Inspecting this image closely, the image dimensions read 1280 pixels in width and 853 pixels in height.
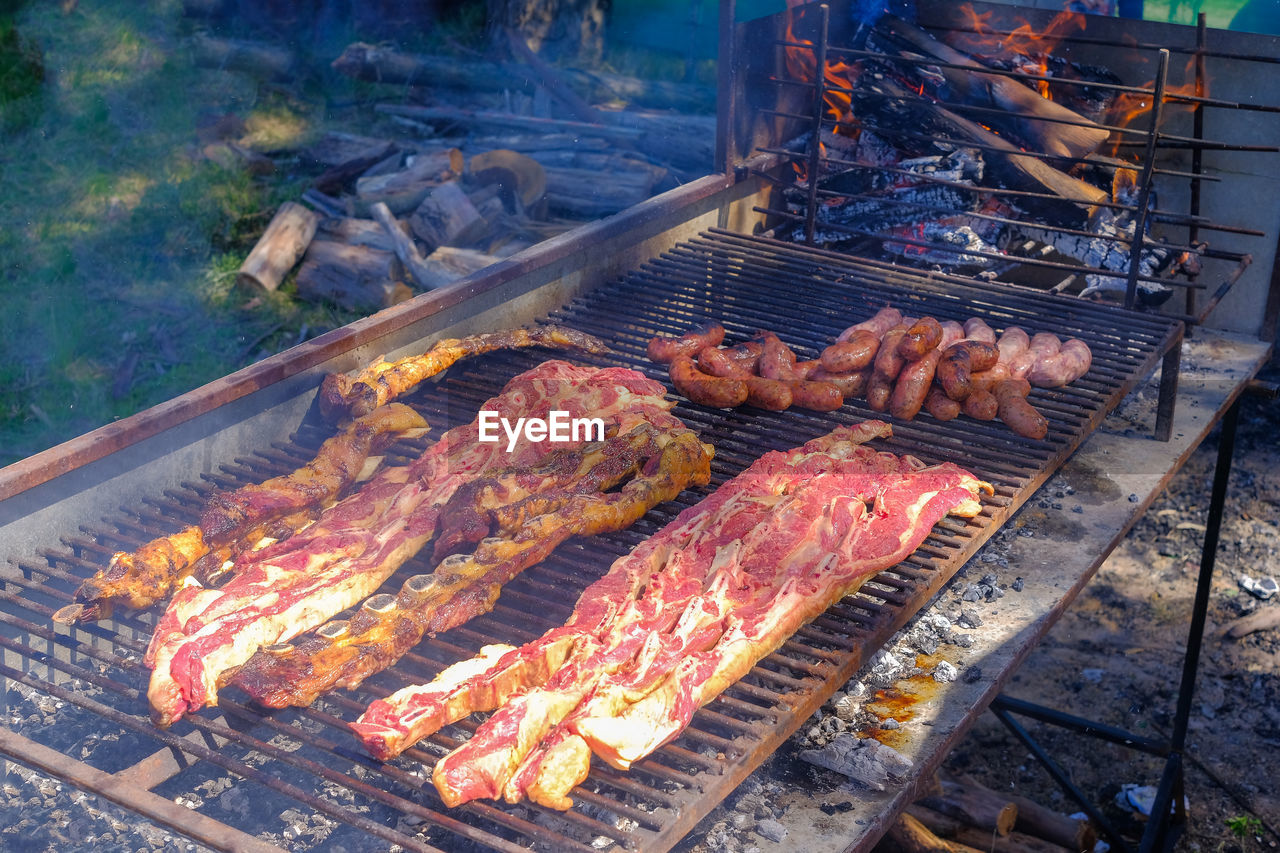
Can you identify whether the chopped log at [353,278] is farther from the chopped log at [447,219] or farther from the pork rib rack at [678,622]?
the pork rib rack at [678,622]

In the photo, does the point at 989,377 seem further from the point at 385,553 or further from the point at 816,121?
the point at 385,553

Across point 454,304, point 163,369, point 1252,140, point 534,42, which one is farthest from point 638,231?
point 534,42

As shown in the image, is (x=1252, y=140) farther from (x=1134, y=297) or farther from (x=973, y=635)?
(x=973, y=635)

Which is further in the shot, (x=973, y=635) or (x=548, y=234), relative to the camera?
(x=548, y=234)


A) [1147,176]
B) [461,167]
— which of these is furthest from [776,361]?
[461,167]

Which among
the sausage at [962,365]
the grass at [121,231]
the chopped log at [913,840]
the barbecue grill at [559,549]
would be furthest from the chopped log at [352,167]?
the chopped log at [913,840]

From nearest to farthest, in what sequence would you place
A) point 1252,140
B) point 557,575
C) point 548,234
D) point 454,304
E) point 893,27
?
point 557,575 → point 454,304 → point 1252,140 → point 893,27 → point 548,234
